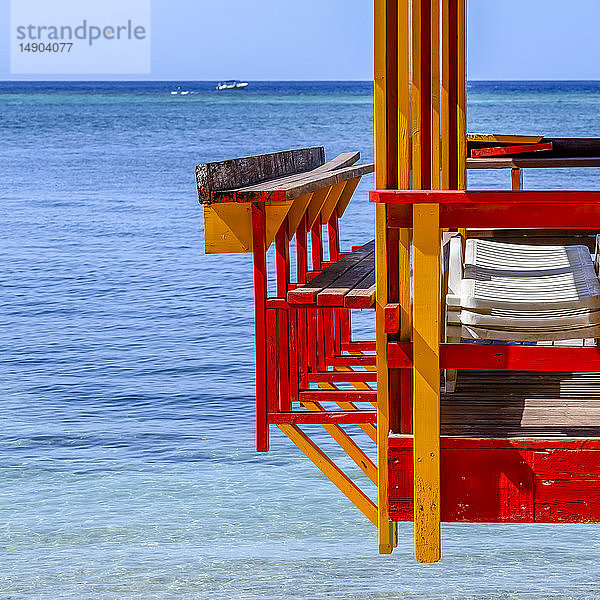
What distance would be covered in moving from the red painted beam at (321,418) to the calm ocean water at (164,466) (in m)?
1.89

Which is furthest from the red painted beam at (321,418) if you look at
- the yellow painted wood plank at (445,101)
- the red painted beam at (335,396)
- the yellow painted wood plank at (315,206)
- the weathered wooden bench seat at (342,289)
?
the yellow painted wood plank at (445,101)

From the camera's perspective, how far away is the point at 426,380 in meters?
4.36

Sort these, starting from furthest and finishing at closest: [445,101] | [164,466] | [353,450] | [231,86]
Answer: [231,86] → [164,466] → [353,450] → [445,101]

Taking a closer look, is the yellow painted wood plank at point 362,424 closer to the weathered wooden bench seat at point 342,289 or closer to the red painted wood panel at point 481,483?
the weathered wooden bench seat at point 342,289

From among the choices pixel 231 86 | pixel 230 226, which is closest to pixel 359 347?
pixel 230 226

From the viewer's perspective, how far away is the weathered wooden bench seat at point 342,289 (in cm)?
539

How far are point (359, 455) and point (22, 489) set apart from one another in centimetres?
455

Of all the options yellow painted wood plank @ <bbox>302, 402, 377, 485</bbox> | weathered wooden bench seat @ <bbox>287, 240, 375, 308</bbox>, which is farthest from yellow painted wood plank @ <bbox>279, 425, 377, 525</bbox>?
weathered wooden bench seat @ <bbox>287, 240, 375, 308</bbox>

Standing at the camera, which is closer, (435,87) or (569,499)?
(569,499)

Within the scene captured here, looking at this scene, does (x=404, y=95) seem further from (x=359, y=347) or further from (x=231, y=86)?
(x=231, y=86)

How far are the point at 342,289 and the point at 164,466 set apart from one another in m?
6.13

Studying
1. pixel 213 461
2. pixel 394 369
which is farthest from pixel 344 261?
pixel 213 461

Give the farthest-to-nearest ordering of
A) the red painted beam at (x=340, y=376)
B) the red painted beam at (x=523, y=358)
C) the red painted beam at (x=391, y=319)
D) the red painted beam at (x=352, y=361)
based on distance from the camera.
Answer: the red painted beam at (x=352, y=361) → the red painted beam at (x=340, y=376) → the red painted beam at (x=391, y=319) → the red painted beam at (x=523, y=358)

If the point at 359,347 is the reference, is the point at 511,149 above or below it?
above
